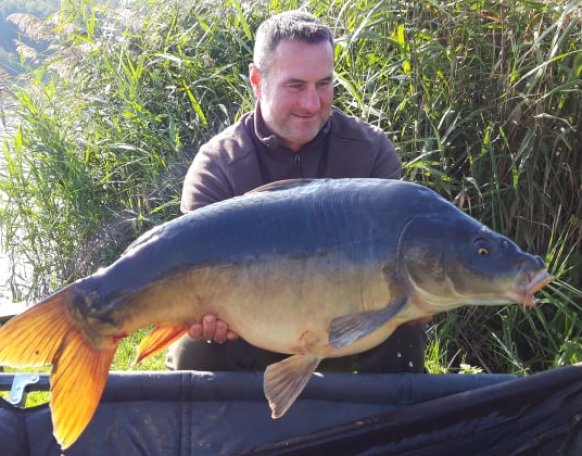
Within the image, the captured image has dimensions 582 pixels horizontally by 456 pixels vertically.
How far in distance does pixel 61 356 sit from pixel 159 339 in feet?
0.65

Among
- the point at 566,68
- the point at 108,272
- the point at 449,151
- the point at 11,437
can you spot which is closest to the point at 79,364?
the point at 108,272

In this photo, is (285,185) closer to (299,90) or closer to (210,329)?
(210,329)

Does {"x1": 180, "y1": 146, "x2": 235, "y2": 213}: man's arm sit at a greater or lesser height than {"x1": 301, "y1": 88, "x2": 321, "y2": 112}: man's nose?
lesser

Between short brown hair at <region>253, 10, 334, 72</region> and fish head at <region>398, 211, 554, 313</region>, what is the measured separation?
2.82ft

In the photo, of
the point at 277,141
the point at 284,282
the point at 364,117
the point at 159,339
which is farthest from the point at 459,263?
the point at 364,117

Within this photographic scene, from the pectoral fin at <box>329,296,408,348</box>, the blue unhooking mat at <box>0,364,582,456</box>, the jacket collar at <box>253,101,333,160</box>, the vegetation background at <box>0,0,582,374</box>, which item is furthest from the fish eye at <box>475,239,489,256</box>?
the vegetation background at <box>0,0,582,374</box>

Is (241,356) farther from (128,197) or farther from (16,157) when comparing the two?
(16,157)

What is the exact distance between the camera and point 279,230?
4.99 feet

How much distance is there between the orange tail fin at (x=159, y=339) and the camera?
5.25 feet

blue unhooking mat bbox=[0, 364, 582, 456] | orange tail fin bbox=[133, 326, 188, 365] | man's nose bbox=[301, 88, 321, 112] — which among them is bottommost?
blue unhooking mat bbox=[0, 364, 582, 456]

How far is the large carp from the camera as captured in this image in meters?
1.46

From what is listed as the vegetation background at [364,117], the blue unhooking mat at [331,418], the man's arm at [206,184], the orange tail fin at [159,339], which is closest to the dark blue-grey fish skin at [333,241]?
the orange tail fin at [159,339]

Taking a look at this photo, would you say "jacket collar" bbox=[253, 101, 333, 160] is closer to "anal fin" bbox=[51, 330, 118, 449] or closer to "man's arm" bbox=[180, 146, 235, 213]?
"man's arm" bbox=[180, 146, 235, 213]

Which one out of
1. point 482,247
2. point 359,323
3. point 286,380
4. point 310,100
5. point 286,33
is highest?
point 286,33
